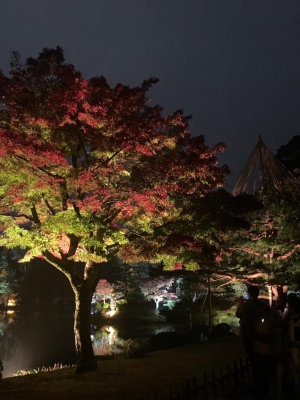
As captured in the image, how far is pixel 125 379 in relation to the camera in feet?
27.6

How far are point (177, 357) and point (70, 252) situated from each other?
472 centimetres

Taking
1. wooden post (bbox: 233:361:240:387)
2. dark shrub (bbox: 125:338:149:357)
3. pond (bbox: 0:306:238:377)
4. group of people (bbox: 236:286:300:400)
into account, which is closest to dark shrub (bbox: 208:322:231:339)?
pond (bbox: 0:306:238:377)

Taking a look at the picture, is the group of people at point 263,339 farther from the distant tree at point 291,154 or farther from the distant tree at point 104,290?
the distant tree at point 104,290

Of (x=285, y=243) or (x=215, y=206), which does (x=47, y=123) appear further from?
(x=285, y=243)

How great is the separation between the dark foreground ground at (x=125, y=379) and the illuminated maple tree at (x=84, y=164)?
86cm

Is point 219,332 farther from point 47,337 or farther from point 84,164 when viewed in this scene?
point 47,337

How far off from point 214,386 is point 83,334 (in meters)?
4.51

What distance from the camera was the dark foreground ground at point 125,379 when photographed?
711 cm

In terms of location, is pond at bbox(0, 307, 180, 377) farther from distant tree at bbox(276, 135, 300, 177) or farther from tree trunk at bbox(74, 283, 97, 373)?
distant tree at bbox(276, 135, 300, 177)

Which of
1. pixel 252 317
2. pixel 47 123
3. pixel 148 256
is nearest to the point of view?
pixel 252 317

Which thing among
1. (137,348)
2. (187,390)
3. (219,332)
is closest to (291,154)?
(219,332)

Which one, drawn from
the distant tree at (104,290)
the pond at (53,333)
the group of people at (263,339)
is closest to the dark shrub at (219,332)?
the pond at (53,333)

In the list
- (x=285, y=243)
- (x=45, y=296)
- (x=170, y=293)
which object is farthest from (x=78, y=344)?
(x=45, y=296)

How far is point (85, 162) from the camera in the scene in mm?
A: 9805
